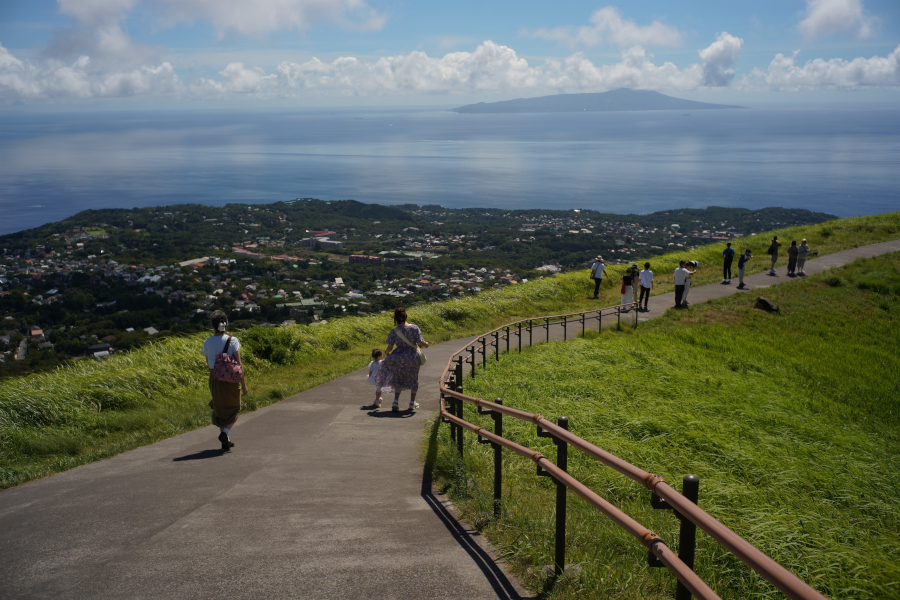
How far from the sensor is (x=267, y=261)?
39.2m

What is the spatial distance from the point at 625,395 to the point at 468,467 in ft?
15.1

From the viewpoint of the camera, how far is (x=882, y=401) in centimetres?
975

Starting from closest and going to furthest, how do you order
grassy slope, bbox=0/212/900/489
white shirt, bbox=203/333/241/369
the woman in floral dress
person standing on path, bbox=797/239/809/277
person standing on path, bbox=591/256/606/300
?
1. white shirt, bbox=203/333/241/369
2. grassy slope, bbox=0/212/900/489
3. the woman in floral dress
4. person standing on path, bbox=591/256/606/300
5. person standing on path, bbox=797/239/809/277

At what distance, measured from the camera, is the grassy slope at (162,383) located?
7039 mm

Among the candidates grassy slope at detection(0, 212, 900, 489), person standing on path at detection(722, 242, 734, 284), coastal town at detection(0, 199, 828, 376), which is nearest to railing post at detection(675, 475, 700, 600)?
grassy slope at detection(0, 212, 900, 489)

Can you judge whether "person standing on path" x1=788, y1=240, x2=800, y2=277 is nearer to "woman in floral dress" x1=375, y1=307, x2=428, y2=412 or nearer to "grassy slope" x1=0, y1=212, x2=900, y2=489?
"grassy slope" x1=0, y1=212, x2=900, y2=489

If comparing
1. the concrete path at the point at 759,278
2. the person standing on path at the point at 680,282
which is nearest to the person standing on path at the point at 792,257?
the concrete path at the point at 759,278

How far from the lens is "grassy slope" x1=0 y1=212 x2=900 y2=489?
7039 mm

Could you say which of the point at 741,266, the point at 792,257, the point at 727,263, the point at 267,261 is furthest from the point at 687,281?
the point at 267,261

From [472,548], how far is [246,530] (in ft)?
4.79

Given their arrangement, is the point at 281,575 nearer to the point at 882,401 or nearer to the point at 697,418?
the point at 697,418

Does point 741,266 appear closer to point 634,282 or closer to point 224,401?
point 634,282

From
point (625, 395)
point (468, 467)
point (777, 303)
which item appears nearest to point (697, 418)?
point (625, 395)

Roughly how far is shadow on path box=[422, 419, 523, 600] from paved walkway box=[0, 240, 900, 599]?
11mm
